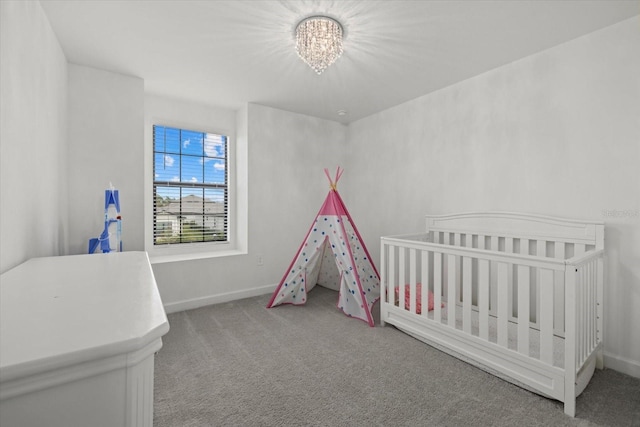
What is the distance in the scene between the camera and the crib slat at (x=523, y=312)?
1.72 meters

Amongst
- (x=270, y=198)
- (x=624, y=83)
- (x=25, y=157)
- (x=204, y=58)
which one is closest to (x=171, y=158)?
(x=270, y=198)

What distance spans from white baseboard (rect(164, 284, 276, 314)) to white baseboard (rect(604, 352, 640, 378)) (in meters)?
2.98

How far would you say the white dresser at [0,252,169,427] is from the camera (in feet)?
1.47

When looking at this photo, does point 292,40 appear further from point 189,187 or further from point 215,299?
point 215,299

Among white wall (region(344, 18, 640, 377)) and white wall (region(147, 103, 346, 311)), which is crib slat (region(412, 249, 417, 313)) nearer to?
white wall (region(344, 18, 640, 377))

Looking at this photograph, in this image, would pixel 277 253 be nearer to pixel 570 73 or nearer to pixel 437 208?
pixel 437 208

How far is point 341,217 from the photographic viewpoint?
299cm

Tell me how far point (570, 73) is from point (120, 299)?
2933 mm

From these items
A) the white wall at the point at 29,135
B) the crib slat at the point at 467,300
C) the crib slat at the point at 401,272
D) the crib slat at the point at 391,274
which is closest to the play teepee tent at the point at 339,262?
the crib slat at the point at 391,274

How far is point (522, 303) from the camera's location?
68.9 inches

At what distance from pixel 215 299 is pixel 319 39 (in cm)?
269

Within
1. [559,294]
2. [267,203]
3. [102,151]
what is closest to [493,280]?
[559,294]

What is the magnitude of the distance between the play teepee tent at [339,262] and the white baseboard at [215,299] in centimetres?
48

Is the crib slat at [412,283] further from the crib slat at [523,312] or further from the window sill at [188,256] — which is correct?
the window sill at [188,256]
